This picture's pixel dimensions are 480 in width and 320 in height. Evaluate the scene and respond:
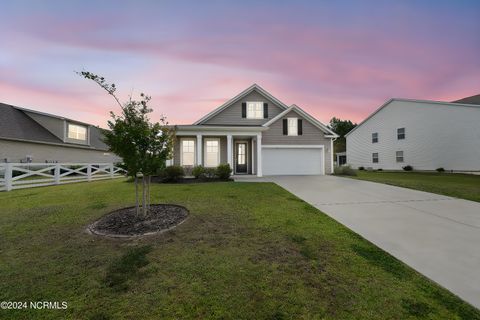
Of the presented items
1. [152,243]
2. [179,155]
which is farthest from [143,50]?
[152,243]

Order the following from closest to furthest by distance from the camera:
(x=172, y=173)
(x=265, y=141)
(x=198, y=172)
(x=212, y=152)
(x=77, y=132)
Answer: (x=172, y=173) < (x=198, y=172) < (x=212, y=152) < (x=265, y=141) < (x=77, y=132)

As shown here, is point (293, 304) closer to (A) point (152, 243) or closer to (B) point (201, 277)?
(B) point (201, 277)

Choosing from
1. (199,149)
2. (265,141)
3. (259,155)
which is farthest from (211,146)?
(265,141)

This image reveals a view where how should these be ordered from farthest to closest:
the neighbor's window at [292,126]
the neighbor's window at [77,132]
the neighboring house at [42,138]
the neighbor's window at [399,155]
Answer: the neighbor's window at [399,155] < the neighbor's window at [77,132] < the neighbor's window at [292,126] < the neighboring house at [42,138]

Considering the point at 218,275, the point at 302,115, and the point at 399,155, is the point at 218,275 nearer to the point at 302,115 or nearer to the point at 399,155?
the point at 302,115

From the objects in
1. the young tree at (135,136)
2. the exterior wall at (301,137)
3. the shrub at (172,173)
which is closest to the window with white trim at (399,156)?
the exterior wall at (301,137)

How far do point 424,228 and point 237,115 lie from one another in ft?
43.5

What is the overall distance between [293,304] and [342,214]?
389cm

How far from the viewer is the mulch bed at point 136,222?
4.14m

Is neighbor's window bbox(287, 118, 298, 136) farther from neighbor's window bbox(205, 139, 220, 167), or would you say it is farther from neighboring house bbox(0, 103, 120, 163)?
neighboring house bbox(0, 103, 120, 163)

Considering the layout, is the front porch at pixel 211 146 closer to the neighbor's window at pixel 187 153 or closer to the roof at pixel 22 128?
the neighbor's window at pixel 187 153

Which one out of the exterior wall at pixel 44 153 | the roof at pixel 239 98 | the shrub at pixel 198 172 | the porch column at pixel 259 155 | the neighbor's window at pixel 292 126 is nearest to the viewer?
the shrub at pixel 198 172

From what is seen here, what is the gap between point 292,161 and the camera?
1523cm

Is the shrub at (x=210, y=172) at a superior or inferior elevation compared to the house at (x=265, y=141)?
inferior
